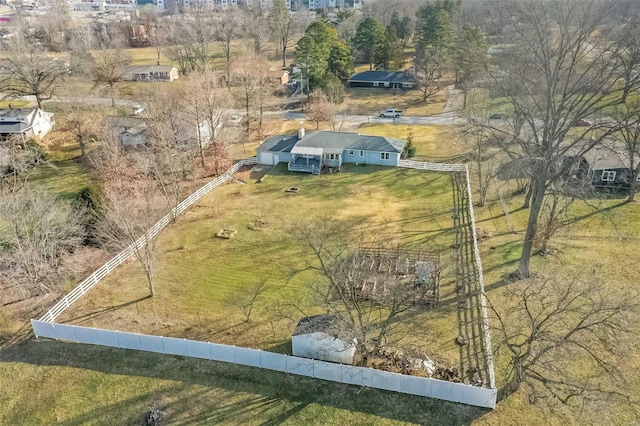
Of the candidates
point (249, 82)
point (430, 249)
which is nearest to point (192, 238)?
point (430, 249)

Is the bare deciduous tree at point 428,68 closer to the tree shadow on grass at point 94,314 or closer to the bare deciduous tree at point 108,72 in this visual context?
the bare deciduous tree at point 108,72

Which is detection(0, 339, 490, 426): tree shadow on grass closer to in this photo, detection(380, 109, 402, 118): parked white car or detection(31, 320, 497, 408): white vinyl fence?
detection(31, 320, 497, 408): white vinyl fence

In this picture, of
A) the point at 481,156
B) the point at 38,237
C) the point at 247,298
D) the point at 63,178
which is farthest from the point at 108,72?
the point at 247,298

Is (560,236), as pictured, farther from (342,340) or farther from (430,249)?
(342,340)

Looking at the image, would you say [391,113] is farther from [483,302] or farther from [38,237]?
[38,237]

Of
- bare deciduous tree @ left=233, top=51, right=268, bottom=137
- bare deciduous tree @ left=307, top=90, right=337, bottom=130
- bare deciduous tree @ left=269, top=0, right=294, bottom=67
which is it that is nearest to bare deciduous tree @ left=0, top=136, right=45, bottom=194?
bare deciduous tree @ left=233, top=51, right=268, bottom=137

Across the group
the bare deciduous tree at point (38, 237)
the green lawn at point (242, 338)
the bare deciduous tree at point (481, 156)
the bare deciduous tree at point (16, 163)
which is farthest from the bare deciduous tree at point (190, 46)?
the bare deciduous tree at point (38, 237)

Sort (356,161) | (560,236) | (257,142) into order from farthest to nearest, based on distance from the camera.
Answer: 1. (257,142)
2. (356,161)
3. (560,236)
